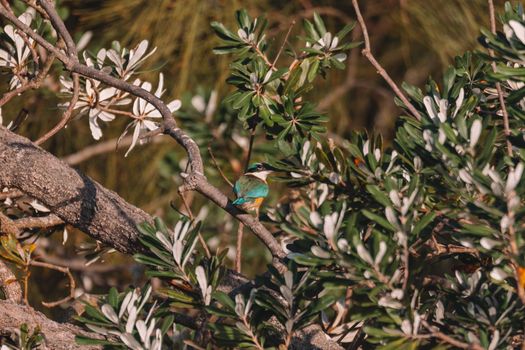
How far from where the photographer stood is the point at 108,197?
1.41 m

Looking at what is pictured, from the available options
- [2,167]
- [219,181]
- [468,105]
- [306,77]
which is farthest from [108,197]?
[219,181]

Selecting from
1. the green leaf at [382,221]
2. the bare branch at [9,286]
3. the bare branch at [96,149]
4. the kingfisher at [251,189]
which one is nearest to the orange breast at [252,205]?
the kingfisher at [251,189]

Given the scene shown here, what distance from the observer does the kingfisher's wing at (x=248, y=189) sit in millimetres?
1662

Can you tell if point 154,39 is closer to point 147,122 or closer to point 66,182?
point 147,122

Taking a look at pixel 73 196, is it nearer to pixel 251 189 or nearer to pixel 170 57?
pixel 251 189

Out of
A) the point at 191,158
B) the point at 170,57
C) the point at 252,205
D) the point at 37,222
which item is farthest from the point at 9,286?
the point at 170,57

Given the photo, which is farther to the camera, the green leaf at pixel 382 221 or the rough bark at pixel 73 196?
the rough bark at pixel 73 196

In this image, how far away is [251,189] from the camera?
1740mm

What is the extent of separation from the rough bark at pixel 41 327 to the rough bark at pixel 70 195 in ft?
0.55

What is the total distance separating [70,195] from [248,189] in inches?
17.4

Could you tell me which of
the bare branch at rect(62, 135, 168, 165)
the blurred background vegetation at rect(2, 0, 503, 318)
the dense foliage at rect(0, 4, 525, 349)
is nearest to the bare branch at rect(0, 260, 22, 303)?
the dense foliage at rect(0, 4, 525, 349)

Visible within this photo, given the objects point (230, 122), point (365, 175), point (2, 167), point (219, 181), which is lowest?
point (219, 181)

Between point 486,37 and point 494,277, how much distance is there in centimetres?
33

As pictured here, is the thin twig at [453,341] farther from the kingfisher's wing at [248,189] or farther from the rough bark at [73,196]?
the kingfisher's wing at [248,189]
